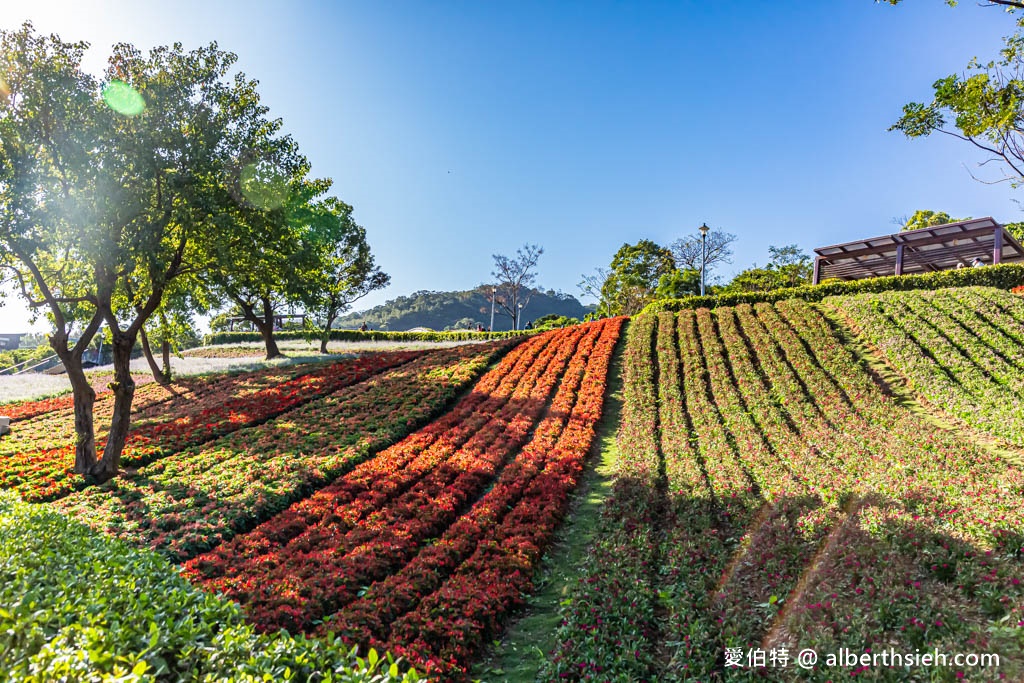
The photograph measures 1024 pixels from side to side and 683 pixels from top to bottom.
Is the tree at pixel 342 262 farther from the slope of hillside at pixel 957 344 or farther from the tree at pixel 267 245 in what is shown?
the slope of hillside at pixel 957 344

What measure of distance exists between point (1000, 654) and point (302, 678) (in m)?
Answer: 5.54

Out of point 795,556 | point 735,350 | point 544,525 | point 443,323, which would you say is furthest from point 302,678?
point 443,323

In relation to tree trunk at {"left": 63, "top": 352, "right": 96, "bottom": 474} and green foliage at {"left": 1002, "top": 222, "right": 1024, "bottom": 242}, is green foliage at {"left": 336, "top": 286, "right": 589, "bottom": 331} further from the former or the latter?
tree trunk at {"left": 63, "top": 352, "right": 96, "bottom": 474}

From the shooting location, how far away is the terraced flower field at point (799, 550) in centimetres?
489

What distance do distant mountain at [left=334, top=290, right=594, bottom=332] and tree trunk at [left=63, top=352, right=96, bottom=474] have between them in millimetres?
69591

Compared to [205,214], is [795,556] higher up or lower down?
lower down

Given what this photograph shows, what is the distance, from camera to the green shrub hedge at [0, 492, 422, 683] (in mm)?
3170

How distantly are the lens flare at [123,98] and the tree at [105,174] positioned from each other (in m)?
0.02

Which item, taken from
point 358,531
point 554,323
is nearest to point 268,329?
point 554,323

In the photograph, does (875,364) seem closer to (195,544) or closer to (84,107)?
(195,544)

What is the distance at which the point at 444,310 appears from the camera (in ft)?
294

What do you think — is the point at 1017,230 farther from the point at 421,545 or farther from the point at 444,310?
the point at 444,310

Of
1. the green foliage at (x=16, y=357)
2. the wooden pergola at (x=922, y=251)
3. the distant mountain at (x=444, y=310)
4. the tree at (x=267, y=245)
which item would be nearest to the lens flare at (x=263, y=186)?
the tree at (x=267, y=245)

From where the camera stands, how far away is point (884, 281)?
23.6m
